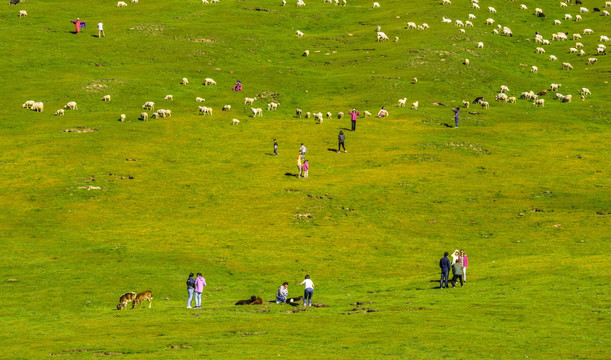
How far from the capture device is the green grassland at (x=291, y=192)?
1618 inches

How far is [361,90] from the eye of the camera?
4771 inches

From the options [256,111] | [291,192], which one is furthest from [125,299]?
[256,111]

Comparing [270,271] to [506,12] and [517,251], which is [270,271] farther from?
[506,12]

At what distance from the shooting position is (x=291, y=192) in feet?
255

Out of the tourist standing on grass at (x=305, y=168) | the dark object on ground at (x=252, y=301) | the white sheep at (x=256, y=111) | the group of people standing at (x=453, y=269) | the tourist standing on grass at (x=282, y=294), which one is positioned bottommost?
the dark object on ground at (x=252, y=301)

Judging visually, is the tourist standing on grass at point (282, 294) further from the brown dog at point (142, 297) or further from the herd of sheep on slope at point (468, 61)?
the herd of sheep on slope at point (468, 61)

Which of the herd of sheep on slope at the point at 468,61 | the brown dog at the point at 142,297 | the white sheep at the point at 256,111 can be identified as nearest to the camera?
the brown dog at the point at 142,297

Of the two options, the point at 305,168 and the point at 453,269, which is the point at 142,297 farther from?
the point at 305,168

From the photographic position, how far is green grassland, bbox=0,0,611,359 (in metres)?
41.1

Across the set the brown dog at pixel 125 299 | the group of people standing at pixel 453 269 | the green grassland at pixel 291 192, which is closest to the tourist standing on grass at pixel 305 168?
the green grassland at pixel 291 192

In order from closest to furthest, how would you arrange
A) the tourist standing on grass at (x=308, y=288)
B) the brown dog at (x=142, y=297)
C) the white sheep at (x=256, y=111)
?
the tourist standing on grass at (x=308, y=288) → the brown dog at (x=142, y=297) → the white sheep at (x=256, y=111)

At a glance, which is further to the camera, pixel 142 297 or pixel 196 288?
pixel 142 297

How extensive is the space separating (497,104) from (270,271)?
70.4 meters

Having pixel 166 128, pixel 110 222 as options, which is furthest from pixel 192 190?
pixel 166 128
